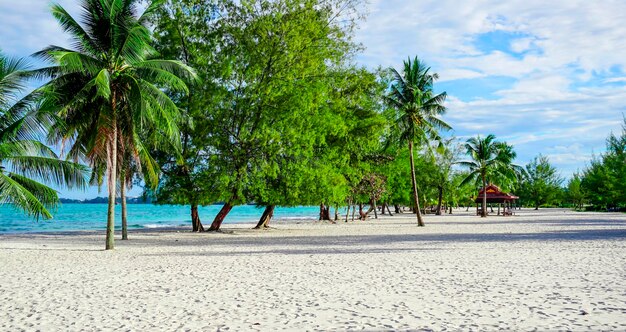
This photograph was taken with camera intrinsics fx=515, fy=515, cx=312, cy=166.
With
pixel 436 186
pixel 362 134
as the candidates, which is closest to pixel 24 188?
pixel 362 134

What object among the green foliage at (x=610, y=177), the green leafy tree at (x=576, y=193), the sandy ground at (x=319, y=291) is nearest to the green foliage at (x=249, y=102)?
the sandy ground at (x=319, y=291)

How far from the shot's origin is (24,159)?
646 inches

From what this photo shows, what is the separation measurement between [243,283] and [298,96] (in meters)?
15.2

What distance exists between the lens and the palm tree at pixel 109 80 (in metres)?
16.2

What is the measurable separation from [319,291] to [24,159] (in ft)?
39.2

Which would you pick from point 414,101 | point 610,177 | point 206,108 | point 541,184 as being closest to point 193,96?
point 206,108

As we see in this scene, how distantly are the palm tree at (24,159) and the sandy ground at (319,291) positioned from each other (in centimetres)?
202

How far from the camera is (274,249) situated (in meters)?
18.2

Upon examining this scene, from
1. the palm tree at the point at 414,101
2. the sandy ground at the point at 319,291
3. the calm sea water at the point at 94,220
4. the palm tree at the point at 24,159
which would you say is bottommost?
the calm sea water at the point at 94,220

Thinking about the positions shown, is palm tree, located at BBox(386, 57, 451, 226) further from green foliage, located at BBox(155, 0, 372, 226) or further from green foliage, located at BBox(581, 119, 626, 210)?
green foliage, located at BBox(581, 119, 626, 210)

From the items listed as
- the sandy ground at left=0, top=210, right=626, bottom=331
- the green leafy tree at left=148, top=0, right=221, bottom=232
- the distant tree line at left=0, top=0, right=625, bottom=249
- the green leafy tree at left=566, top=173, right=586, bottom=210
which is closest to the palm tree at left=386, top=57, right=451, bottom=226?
the distant tree line at left=0, top=0, right=625, bottom=249

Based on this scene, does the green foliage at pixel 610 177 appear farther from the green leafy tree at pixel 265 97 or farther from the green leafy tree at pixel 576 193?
the green leafy tree at pixel 265 97

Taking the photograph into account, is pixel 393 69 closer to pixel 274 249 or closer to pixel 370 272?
pixel 274 249

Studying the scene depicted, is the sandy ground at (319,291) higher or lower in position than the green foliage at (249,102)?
lower
